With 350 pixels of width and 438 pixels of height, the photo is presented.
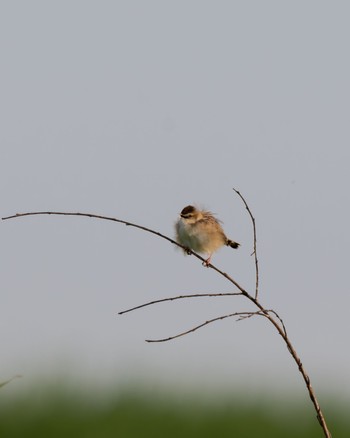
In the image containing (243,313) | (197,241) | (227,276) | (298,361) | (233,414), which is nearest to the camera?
(298,361)

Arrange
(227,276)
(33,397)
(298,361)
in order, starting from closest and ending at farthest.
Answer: (298,361), (227,276), (33,397)

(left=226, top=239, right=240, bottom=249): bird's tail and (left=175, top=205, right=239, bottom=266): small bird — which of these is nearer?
(left=175, top=205, right=239, bottom=266): small bird

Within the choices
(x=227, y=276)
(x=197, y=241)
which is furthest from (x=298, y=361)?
(x=197, y=241)

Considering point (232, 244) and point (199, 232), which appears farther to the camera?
point (232, 244)

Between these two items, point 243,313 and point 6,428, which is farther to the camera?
point 6,428

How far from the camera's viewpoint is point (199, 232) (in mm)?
7770

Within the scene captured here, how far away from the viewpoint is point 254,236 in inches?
163

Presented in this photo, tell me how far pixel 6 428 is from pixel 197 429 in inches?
83.1

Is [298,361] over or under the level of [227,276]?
under

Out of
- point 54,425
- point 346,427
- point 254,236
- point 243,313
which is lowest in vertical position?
point 243,313

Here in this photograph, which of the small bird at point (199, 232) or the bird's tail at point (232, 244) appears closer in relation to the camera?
the small bird at point (199, 232)

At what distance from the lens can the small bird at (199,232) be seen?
25.5 feet

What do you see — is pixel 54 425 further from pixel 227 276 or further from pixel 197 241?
pixel 227 276

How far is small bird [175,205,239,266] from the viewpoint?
305 inches
